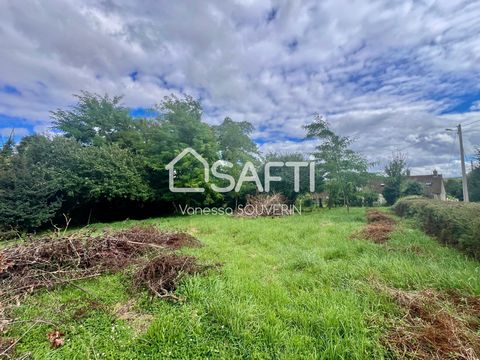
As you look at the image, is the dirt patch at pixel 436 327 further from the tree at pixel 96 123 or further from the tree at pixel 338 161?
the tree at pixel 96 123

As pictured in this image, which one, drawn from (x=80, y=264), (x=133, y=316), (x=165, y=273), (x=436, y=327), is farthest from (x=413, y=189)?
(x=80, y=264)

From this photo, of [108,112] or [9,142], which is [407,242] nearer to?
[9,142]

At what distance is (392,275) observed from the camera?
9.38 ft

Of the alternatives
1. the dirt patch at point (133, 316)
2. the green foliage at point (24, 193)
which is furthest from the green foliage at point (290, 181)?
the dirt patch at point (133, 316)

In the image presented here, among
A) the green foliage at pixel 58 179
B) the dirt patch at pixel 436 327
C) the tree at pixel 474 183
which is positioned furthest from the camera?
the tree at pixel 474 183

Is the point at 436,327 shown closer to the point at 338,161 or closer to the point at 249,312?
the point at 249,312

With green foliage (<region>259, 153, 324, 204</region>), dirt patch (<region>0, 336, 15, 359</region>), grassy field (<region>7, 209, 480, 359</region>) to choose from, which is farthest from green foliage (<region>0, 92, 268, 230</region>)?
dirt patch (<region>0, 336, 15, 359</region>)

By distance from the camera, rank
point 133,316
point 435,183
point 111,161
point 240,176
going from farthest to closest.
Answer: point 435,183 → point 240,176 → point 111,161 → point 133,316

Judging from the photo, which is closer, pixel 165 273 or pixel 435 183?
pixel 165 273

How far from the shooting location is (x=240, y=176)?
46.7 feet

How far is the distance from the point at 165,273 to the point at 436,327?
9.67 ft

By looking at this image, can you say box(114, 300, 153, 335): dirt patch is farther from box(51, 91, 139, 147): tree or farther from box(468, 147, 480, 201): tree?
box(468, 147, 480, 201): tree

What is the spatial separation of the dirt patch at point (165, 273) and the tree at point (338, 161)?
35.8ft

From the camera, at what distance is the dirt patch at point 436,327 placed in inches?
64.1
